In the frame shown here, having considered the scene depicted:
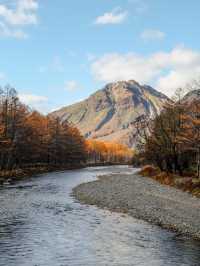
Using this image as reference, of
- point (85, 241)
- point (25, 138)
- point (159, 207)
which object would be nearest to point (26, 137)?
point (25, 138)

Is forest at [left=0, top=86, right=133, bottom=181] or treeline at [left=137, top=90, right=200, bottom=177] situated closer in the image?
treeline at [left=137, top=90, right=200, bottom=177]

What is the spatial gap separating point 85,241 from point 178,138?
40394 mm

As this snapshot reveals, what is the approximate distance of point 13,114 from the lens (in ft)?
297

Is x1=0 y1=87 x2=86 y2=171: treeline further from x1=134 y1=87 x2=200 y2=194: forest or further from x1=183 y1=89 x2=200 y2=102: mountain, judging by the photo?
x1=183 y1=89 x2=200 y2=102: mountain

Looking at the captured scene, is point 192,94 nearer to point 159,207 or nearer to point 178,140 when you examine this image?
point 178,140

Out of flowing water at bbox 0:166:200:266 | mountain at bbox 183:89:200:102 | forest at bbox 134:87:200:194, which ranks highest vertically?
mountain at bbox 183:89:200:102

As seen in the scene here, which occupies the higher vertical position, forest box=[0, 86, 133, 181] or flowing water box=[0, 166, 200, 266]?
forest box=[0, 86, 133, 181]

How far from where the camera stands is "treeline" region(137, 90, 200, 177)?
193 feet

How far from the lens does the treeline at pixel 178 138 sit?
5894 cm

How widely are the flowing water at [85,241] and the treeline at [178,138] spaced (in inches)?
1152

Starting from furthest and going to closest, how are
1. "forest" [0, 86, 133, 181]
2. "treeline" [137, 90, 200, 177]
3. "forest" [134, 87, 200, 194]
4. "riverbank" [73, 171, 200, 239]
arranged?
"forest" [0, 86, 133, 181] < "treeline" [137, 90, 200, 177] < "forest" [134, 87, 200, 194] < "riverbank" [73, 171, 200, 239]

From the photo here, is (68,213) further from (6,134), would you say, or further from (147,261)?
(6,134)

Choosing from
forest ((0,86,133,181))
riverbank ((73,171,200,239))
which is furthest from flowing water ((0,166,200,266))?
forest ((0,86,133,181))

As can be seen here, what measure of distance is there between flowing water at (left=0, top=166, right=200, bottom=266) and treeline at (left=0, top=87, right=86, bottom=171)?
44.7 metres
